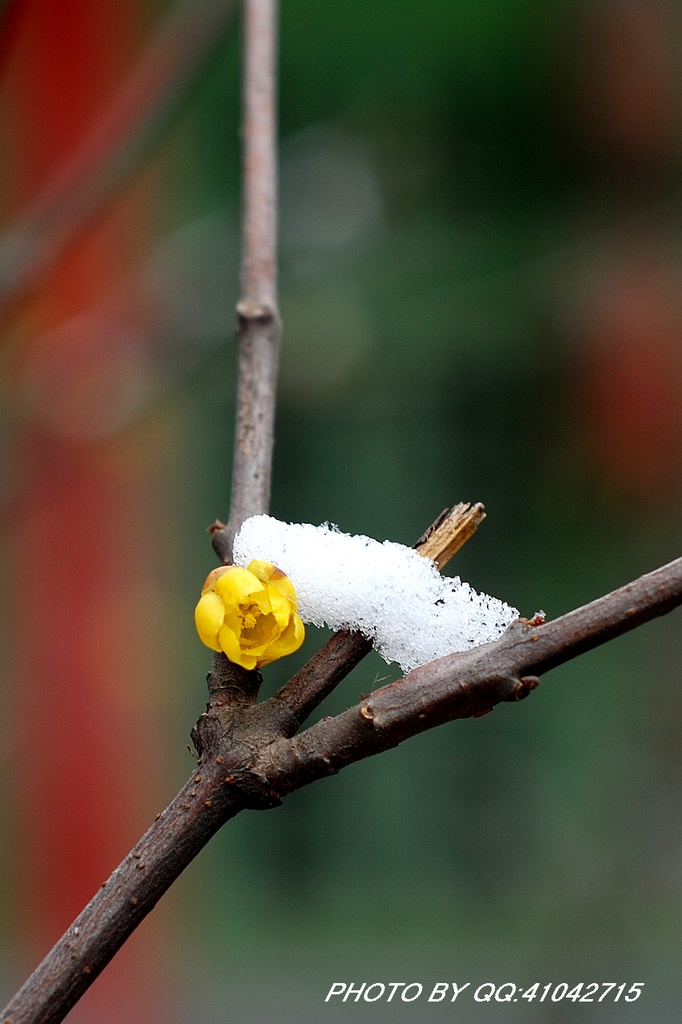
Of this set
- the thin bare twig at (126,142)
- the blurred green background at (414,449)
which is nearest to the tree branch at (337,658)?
the thin bare twig at (126,142)

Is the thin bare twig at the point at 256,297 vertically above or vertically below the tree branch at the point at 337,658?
above

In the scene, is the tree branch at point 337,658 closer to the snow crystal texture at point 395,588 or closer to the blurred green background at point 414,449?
the snow crystal texture at point 395,588

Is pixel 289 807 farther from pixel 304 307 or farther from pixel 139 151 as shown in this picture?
pixel 139 151

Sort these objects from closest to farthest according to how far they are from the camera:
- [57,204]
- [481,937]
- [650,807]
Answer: [57,204] → [650,807] → [481,937]

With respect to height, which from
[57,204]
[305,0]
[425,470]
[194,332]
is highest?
[305,0]

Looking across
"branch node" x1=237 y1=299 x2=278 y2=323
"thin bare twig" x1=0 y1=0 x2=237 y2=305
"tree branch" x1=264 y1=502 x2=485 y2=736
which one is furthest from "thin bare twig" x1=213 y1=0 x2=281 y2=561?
"thin bare twig" x1=0 y1=0 x2=237 y2=305

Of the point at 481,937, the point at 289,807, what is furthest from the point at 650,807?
the point at 289,807
